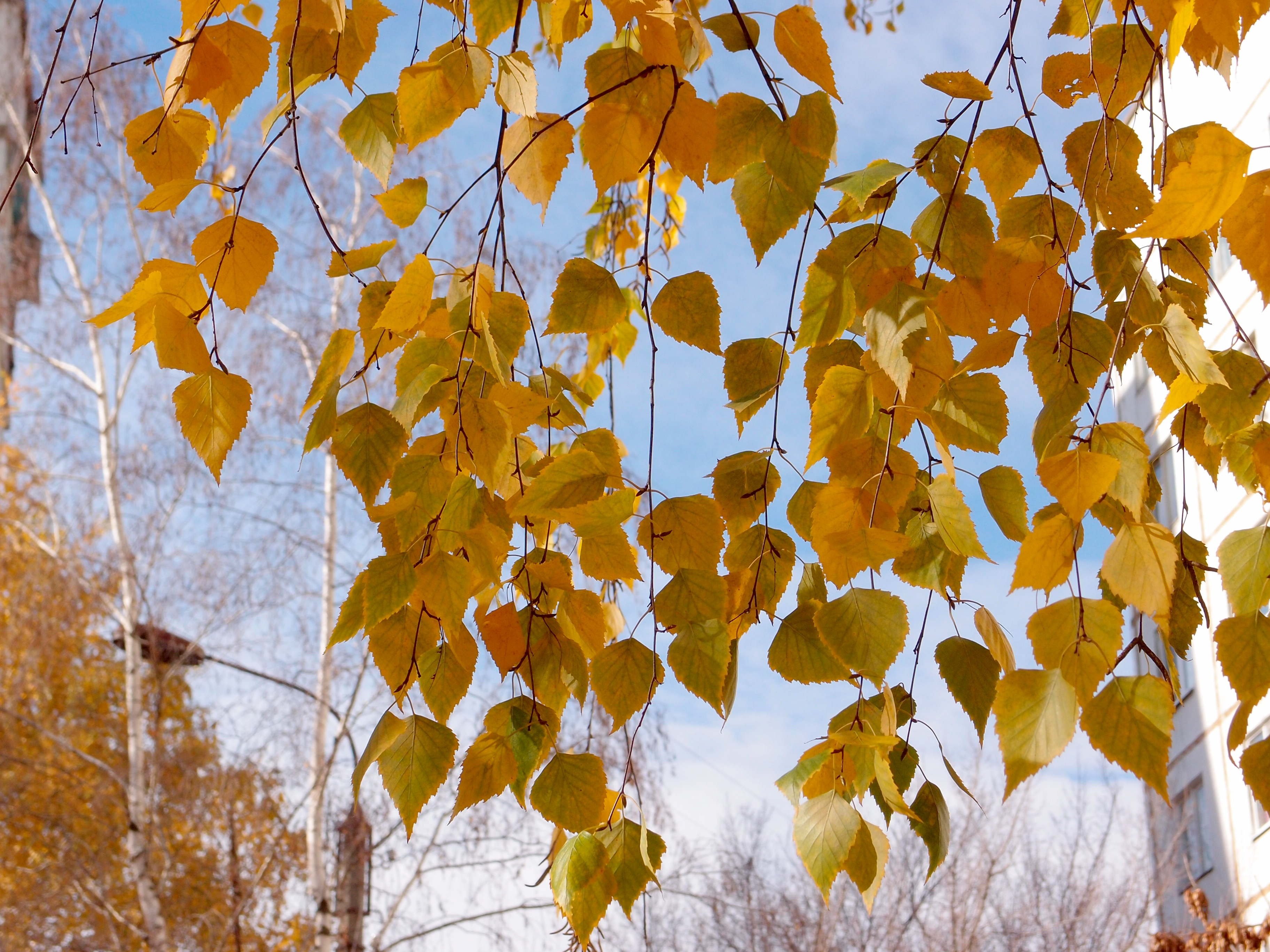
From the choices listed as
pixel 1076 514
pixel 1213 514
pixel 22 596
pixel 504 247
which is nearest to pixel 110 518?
pixel 22 596

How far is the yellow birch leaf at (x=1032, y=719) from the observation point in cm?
48

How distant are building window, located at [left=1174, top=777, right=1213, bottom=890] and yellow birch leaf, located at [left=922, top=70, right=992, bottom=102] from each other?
7.78 m

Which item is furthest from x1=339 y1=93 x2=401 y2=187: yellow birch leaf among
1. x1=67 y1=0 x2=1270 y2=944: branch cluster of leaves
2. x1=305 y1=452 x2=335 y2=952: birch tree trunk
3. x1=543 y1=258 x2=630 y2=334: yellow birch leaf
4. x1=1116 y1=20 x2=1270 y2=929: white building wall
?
x1=1116 y1=20 x2=1270 y2=929: white building wall

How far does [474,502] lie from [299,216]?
5452mm

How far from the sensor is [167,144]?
69cm

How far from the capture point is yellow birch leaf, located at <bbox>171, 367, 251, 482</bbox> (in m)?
0.60

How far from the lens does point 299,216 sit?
5633 millimetres

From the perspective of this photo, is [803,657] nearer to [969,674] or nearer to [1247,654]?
[969,674]

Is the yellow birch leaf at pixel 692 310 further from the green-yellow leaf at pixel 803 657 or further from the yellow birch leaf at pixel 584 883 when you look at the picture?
the yellow birch leaf at pixel 584 883

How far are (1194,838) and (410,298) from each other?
889 centimetres

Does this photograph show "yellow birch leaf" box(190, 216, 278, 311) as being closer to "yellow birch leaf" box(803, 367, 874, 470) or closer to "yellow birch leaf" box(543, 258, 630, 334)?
"yellow birch leaf" box(543, 258, 630, 334)

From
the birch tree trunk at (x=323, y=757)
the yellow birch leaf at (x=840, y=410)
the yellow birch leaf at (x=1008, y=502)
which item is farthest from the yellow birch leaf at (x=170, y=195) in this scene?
the birch tree trunk at (x=323, y=757)

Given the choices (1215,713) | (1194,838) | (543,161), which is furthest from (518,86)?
(1194,838)

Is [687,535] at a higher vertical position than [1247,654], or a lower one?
higher
